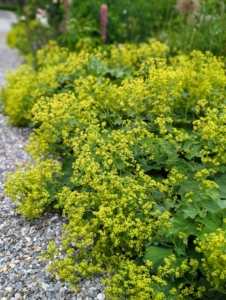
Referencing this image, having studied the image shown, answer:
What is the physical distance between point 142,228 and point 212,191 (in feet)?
1.58

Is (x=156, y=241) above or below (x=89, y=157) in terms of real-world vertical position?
below

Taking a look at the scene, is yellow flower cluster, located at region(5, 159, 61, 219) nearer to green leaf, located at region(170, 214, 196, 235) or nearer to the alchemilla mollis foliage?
the alchemilla mollis foliage

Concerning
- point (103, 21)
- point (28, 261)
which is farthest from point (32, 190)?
point (103, 21)

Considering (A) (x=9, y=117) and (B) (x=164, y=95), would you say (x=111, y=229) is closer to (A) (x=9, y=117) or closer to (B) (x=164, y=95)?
(B) (x=164, y=95)

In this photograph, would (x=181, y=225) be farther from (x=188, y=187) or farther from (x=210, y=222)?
(x=188, y=187)

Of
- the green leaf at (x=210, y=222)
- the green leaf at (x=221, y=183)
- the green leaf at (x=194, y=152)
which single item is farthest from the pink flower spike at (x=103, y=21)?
the green leaf at (x=210, y=222)

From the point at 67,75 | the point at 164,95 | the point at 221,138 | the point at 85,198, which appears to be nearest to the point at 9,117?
the point at 67,75

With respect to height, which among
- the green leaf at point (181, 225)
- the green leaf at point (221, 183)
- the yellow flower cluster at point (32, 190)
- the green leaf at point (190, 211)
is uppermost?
the green leaf at point (190, 211)

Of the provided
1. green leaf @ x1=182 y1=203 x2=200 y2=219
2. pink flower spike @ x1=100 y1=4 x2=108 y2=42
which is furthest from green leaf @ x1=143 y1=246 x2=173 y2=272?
pink flower spike @ x1=100 y1=4 x2=108 y2=42

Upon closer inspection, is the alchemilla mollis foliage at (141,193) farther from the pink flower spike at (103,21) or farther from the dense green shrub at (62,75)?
the pink flower spike at (103,21)

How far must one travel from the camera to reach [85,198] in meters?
2.63

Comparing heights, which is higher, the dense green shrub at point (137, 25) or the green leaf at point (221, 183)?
the dense green shrub at point (137, 25)

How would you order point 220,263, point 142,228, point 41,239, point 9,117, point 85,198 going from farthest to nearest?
point 9,117 < point 41,239 < point 85,198 < point 142,228 < point 220,263

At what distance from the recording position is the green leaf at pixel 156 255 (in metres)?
2.41
